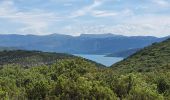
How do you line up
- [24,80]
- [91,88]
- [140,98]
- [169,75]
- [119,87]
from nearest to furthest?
[140,98]
[91,88]
[119,87]
[169,75]
[24,80]

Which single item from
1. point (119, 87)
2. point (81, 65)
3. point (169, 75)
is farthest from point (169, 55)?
point (119, 87)

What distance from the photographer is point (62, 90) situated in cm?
3931

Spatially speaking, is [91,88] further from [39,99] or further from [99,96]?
[39,99]

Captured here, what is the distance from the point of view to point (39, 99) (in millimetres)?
42000

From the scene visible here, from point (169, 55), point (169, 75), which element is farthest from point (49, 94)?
point (169, 55)

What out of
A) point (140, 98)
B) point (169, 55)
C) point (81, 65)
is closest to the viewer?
point (140, 98)

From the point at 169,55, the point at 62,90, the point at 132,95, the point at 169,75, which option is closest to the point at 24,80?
the point at 169,75

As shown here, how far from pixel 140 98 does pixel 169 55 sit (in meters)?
88.8

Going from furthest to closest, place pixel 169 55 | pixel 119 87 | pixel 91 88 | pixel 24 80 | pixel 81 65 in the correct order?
pixel 169 55 → pixel 24 80 → pixel 81 65 → pixel 119 87 → pixel 91 88

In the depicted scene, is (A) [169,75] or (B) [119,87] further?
(A) [169,75]

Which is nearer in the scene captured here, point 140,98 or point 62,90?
point 140,98

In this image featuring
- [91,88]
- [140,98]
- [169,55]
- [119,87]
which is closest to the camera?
[140,98]

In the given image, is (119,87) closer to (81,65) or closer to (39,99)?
(39,99)

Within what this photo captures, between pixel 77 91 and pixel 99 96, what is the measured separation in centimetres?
206
